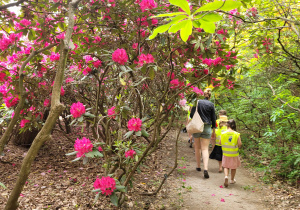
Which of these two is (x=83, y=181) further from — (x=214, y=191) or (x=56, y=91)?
(x=56, y=91)

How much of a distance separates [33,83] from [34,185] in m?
1.54

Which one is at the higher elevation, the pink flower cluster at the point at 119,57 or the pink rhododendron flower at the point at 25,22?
the pink rhododendron flower at the point at 25,22

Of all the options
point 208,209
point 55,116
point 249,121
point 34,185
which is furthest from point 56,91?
point 249,121

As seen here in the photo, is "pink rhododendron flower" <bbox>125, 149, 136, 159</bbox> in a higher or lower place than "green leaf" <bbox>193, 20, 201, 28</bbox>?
lower

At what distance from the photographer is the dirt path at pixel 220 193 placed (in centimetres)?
354

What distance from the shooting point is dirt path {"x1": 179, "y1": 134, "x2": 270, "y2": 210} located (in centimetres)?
354

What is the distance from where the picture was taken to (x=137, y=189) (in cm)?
374

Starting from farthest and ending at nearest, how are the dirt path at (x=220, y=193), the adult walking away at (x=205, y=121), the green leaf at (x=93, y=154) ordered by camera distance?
the adult walking away at (x=205, y=121) < the dirt path at (x=220, y=193) < the green leaf at (x=93, y=154)

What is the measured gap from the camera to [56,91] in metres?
1.28

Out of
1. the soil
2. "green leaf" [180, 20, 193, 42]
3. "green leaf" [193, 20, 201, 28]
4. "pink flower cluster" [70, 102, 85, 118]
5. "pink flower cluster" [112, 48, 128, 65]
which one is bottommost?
the soil

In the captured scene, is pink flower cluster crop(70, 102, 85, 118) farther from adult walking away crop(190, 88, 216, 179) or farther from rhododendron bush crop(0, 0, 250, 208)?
adult walking away crop(190, 88, 216, 179)

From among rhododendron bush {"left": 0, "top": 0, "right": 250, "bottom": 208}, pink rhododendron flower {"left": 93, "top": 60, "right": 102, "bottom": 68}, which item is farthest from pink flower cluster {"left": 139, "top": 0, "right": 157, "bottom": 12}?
pink rhododendron flower {"left": 93, "top": 60, "right": 102, "bottom": 68}

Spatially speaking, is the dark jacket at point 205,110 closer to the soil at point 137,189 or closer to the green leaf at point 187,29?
the soil at point 137,189

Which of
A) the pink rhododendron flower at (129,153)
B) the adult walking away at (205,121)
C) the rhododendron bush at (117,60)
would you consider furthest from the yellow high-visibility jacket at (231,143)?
the pink rhododendron flower at (129,153)
